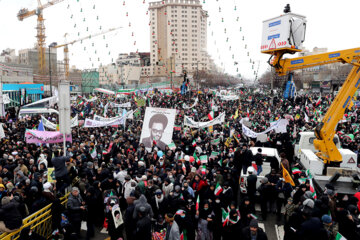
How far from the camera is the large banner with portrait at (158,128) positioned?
13.3m

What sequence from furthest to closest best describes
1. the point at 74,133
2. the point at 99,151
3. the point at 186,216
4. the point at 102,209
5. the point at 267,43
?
1. the point at 74,133
2. the point at 99,151
3. the point at 267,43
4. the point at 102,209
5. the point at 186,216

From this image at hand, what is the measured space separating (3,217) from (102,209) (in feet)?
8.99

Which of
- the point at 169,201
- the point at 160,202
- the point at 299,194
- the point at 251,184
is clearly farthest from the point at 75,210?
the point at 299,194

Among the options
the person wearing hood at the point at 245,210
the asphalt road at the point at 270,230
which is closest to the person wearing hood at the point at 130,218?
the asphalt road at the point at 270,230

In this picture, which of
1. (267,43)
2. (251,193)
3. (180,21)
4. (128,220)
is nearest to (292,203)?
(251,193)

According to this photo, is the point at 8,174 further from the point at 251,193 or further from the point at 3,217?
the point at 251,193

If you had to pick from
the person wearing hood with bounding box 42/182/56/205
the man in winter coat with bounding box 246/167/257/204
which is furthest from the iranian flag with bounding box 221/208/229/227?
the person wearing hood with bounding box 42/182/56/205

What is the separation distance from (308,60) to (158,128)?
22.9 ft

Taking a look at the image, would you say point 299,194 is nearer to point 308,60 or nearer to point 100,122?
point 308,60

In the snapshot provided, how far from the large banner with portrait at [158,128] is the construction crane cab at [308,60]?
5669mm

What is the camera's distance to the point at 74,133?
17.0 m

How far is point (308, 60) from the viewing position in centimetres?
923

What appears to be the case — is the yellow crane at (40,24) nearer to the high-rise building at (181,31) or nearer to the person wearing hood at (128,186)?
the high-rise building at (181,31)

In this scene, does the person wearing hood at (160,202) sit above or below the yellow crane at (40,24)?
below
